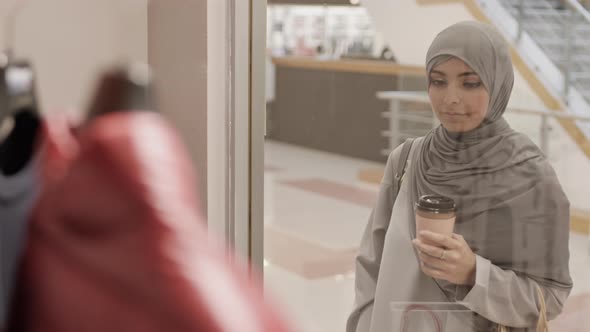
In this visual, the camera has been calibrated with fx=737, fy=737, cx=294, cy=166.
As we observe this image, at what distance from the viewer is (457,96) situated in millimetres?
1392

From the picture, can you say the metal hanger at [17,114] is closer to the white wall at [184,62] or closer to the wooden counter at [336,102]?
the wooden counter at [336,102]

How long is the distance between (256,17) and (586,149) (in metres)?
0.87

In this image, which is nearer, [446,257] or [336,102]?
[446,257]

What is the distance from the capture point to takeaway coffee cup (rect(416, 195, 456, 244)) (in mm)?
1446

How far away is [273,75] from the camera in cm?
196

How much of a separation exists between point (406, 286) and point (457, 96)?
16.9 inches

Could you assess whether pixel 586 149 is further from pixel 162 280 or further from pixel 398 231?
pixel 162 280

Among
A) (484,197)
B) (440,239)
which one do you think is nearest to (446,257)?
(440,239)

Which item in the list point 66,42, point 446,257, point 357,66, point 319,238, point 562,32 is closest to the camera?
point 562,32

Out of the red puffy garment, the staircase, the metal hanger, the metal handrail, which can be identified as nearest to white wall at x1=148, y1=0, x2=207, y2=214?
the metal handrail

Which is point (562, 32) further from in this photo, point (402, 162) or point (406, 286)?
point (406, 286)

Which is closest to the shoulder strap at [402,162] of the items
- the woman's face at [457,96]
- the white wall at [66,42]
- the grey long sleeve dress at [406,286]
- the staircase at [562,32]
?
the grey long sleeve dress at [406,286]

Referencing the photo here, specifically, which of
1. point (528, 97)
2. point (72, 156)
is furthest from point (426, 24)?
point (72, 156)

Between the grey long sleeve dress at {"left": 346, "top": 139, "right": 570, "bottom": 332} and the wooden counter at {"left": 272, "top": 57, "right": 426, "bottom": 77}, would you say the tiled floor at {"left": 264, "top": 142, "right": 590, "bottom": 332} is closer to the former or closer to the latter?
the grey long sleeve dress at {"left": 346, "top": 139, "right": 570, "bottom": 332}
